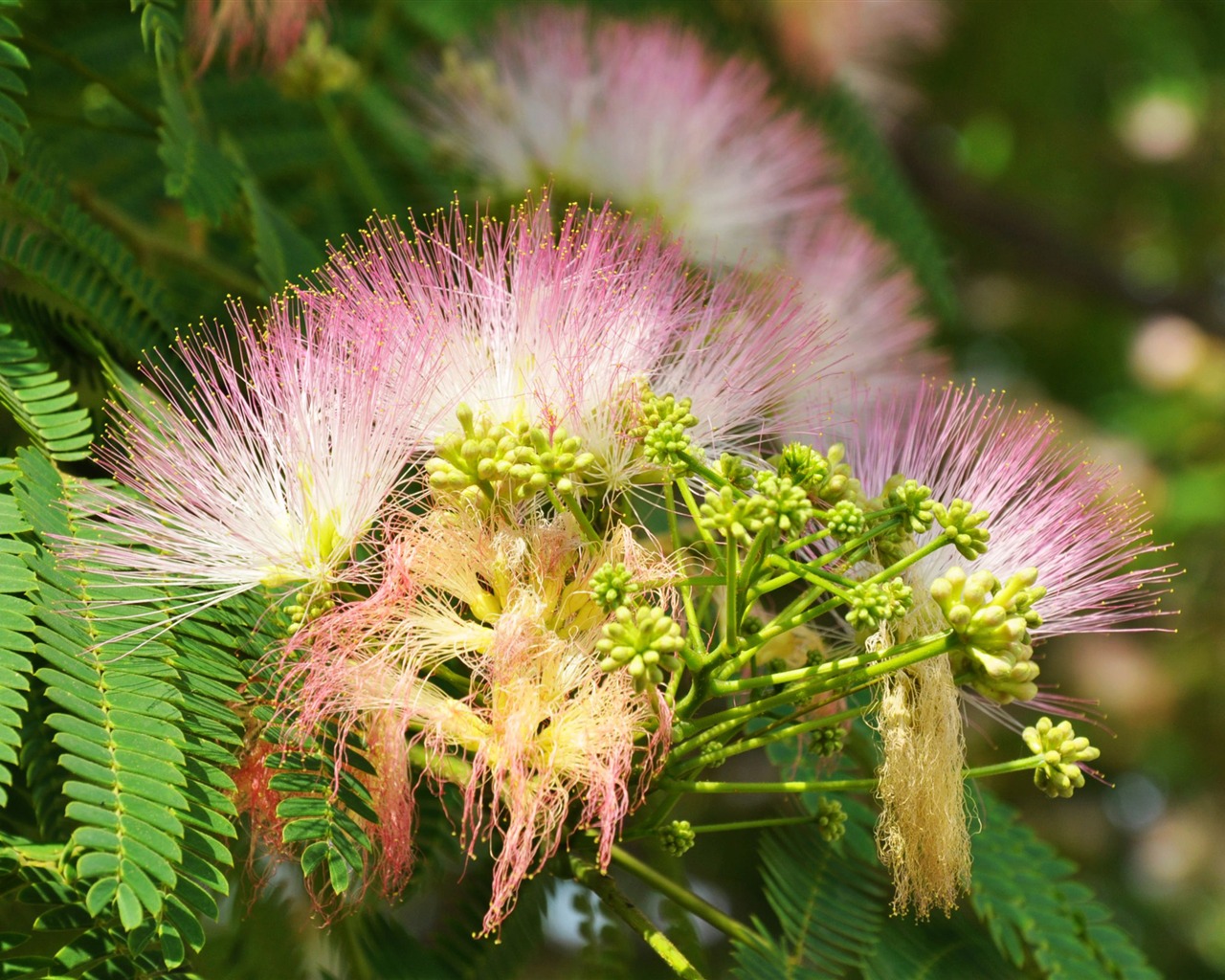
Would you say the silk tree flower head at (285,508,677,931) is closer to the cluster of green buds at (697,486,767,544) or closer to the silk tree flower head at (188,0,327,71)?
the cluster of green buds at (697,486,767,544)

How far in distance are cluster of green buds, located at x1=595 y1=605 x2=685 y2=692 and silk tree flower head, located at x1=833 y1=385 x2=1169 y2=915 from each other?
0.33 metres

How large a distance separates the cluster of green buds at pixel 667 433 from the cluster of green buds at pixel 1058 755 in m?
0.58

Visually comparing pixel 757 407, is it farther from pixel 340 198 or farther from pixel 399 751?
pixel 340 198

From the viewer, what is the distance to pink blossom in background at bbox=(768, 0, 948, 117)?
12.9 ft

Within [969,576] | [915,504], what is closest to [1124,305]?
[969,576]

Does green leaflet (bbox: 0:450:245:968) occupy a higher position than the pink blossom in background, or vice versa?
the pink blossom in background

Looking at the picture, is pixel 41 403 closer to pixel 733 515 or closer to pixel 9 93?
pixel 9 93

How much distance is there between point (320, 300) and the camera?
175cm

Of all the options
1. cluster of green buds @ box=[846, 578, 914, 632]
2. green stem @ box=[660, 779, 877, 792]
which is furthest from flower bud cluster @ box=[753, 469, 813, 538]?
green stem @ box=[660, 779, 877, 792]

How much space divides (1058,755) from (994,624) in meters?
0.22

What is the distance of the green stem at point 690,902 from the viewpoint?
5.89 feet

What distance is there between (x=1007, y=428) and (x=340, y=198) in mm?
1955

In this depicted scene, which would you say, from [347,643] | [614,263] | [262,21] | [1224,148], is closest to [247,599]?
[347,643]

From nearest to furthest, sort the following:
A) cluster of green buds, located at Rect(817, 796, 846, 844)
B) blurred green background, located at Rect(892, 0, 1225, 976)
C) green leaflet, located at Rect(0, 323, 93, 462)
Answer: green leaflet, located at Rect(0, 323, 93, 462) → cluster of green buds, located at Rect(817, 796, 846, 844) → blurred green background, located at Rect(892, 0, 1225, 976)
